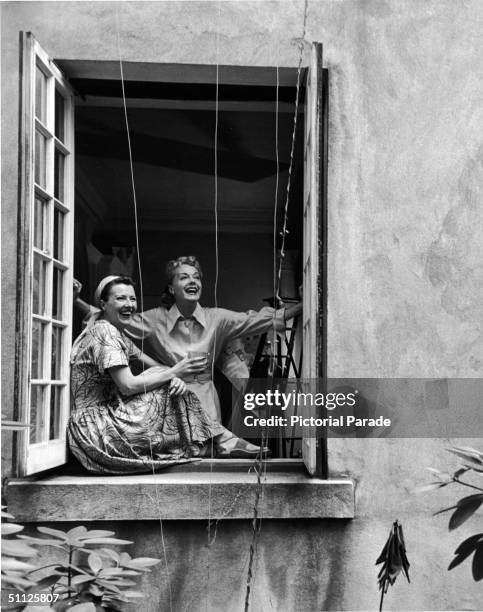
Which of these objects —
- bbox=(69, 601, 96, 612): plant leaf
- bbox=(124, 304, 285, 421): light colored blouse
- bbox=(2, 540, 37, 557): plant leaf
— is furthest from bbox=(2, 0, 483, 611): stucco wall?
bbox=(2, 540, 37, 557): plant leaf

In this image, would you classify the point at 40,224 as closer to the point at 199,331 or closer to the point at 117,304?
the point at 117,304

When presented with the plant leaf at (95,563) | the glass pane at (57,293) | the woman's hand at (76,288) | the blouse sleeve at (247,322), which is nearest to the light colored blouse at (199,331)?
the blouse sleeve at (247,322)

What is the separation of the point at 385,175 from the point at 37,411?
2.35 m

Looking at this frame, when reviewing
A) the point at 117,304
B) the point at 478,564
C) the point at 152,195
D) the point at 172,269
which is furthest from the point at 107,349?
the point at 478,564

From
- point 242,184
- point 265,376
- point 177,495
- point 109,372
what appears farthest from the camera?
point 242,184

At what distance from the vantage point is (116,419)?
5.05 meters

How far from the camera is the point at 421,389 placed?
15.9 feet

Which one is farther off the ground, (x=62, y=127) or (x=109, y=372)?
(x=62, y=127)

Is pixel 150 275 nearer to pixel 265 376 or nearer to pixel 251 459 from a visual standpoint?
pixel 265 376

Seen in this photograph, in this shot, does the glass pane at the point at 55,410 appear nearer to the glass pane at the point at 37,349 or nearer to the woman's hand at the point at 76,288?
the glass pane at the point at 37,349

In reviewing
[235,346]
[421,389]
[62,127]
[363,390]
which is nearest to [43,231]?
[62,127]

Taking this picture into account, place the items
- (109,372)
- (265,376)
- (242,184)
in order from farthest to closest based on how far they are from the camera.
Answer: (242,184) → (265,376) → (109,372)

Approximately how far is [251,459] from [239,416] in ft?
0.97

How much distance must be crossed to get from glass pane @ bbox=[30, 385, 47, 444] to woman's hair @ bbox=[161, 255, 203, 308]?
46.0 inches
